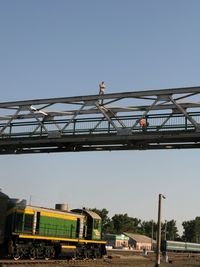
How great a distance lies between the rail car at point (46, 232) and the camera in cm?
2969

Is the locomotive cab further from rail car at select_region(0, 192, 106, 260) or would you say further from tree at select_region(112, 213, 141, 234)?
tree at select_region(112, 213, 141, 234)

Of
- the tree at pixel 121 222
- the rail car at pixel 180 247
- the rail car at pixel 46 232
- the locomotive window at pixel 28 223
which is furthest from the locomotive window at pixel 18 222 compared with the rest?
the tree at pixel 121 222

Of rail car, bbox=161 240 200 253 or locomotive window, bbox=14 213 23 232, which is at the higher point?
locomotive window, bbox=14 213 23 232

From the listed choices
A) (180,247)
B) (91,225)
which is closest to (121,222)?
(180,247)

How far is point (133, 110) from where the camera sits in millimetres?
25156

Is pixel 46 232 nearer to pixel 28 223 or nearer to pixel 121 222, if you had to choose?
pixel 28 223

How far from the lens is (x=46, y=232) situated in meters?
33.0

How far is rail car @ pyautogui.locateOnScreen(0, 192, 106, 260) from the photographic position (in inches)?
1169

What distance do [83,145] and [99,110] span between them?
8.25ft

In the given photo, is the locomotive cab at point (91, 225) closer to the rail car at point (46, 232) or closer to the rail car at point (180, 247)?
the rail car at point (46, 232)

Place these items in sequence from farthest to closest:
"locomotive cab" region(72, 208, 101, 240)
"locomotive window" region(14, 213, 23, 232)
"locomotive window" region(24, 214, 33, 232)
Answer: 1. "locomotive cab" region(72, 208, 101, 240)
2. "locomotive window" region(24, 214, 33, 232)
3. "locomotive window" region(14, 213, 23, 232)

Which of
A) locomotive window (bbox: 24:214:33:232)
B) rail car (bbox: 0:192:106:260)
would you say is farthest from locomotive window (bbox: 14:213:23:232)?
locomotive window (bbox: 24:214:33:232)

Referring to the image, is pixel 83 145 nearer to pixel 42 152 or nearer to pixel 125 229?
pixel 42 152

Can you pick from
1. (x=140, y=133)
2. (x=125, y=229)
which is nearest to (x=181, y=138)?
(x=140, y=133)
